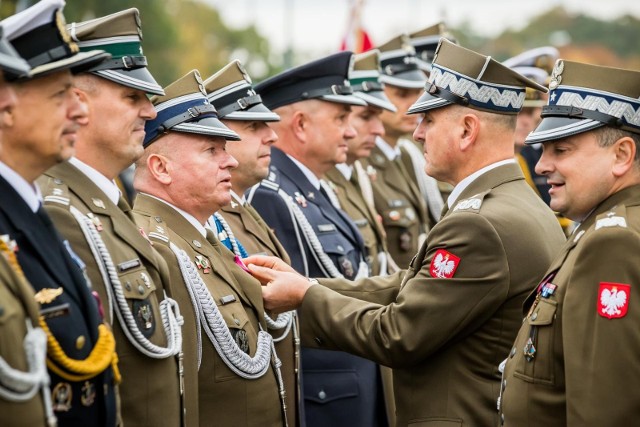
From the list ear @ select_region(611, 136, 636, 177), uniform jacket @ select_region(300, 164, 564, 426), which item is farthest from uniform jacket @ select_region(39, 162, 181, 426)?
ear @ select_region(611, 136, 636, 177)

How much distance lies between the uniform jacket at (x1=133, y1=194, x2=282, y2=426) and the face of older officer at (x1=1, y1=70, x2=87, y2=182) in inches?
52.7

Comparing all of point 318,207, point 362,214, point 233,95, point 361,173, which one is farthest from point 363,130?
point 233,95

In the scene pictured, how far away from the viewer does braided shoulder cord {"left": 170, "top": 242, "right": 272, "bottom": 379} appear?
4.95 meters

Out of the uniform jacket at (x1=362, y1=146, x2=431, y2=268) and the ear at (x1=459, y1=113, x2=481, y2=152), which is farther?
the uniform jacket at (x1=362, y1=146, x2=431, y2=268)

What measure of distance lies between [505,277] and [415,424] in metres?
0.85

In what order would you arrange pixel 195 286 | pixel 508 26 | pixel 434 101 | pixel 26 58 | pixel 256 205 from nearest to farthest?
1. pixel 26 58
2. pixel 195 286
3. pixel 434 101
4. pixel 256 205
5. pixel 508 26

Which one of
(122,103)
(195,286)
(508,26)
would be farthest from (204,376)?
(508,26)

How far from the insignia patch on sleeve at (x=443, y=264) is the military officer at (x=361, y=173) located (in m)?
2.47

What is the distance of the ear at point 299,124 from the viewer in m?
7.24

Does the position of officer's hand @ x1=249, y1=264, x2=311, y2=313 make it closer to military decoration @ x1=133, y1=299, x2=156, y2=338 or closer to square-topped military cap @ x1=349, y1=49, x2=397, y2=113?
military decoration @ x1=133, y1=299, x2=156, y2=338

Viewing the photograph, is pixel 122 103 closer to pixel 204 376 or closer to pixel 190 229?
pixel 190 229

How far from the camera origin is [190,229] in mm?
5246

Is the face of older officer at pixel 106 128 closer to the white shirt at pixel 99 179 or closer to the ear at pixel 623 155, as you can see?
the white shirt at pixel 99 179

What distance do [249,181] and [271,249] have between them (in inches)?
16.5
